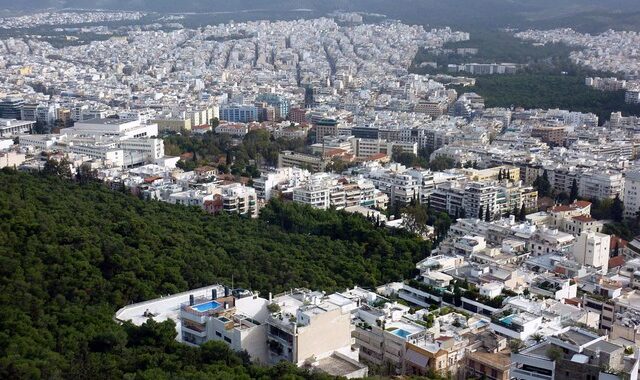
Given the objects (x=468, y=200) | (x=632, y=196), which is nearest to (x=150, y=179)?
(x=468, y=200)

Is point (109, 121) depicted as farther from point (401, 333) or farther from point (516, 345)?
point (516, 345)

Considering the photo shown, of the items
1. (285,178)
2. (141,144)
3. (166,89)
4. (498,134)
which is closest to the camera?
(285,178)

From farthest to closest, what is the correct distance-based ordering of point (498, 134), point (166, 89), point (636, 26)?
point (636, 26), point (166, 89), point (498, 134)

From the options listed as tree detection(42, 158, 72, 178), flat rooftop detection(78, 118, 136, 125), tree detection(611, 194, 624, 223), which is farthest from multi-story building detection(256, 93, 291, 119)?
tree detection(611, 194, 624, 223)

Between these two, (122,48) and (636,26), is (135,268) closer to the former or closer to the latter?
(122,48)

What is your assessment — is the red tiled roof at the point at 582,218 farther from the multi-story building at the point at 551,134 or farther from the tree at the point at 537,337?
the multi-story building at the point at 551,134

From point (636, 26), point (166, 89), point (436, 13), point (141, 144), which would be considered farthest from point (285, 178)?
point (436, 13)
